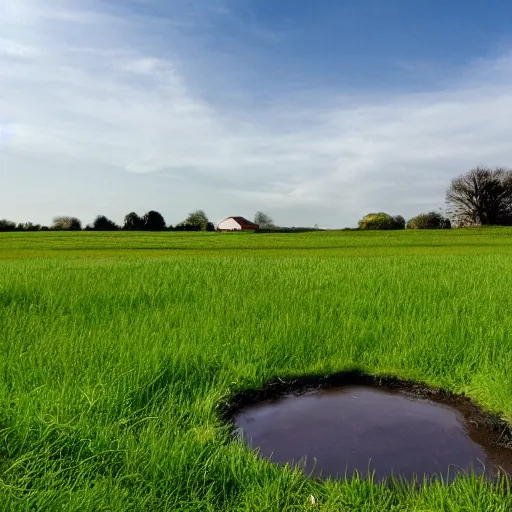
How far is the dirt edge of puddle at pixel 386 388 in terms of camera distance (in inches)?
121

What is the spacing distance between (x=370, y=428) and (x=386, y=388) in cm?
87

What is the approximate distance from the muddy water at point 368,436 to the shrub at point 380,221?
141ft

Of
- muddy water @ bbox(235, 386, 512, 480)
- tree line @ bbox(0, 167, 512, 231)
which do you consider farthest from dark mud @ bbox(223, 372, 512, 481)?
tree line @ bbox(0, 167, 512, 231)

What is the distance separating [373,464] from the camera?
257 cm

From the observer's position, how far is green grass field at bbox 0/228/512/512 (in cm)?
229

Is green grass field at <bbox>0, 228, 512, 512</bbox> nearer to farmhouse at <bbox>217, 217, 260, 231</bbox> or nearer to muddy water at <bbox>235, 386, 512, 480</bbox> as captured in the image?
muddy water at <bbox>235, 386, 512, 480</bbox>

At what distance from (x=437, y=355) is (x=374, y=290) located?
244 cm

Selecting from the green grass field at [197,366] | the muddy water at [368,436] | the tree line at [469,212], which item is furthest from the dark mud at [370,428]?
the tree line at [469,212]

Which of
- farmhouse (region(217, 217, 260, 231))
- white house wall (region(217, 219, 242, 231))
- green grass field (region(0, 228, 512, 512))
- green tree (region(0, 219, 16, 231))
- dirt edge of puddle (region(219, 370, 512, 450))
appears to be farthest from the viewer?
white house wall (region(217, 219, 242, 231))

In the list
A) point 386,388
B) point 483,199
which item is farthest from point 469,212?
point 386,388

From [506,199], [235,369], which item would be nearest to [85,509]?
[235,369]

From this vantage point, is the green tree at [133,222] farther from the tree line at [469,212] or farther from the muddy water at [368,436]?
the muddy water at [368,436]

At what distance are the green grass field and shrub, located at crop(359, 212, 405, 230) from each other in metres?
38.1

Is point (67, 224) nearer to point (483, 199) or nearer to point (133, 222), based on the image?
point (133, 222)
